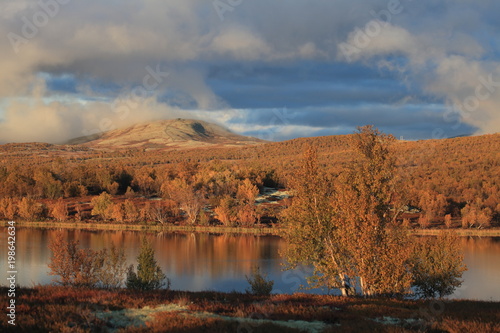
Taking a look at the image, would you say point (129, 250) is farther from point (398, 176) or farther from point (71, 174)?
point (71, 174)

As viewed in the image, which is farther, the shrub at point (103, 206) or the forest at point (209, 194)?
the shrub at point (103, 206)

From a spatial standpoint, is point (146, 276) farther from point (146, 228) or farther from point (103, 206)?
point (103, 206)

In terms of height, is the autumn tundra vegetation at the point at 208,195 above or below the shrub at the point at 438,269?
above

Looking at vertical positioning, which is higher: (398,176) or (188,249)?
(398,176)

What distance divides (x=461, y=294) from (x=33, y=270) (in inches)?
1540

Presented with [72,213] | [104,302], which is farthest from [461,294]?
[72,213]

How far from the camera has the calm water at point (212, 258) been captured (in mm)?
Result: 40375

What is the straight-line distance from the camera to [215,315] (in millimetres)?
11430

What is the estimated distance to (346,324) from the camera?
11.0 metres

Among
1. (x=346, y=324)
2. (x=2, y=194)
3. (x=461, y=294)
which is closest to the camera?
(x=346, y=324)

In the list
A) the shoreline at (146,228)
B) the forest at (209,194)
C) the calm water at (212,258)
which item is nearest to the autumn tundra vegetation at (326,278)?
the calm water at (212,258)

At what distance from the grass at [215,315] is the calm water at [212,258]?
13325mm

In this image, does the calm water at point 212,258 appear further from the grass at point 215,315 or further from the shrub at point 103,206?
the shrub at point 103,206

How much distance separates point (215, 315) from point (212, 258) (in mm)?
45316
